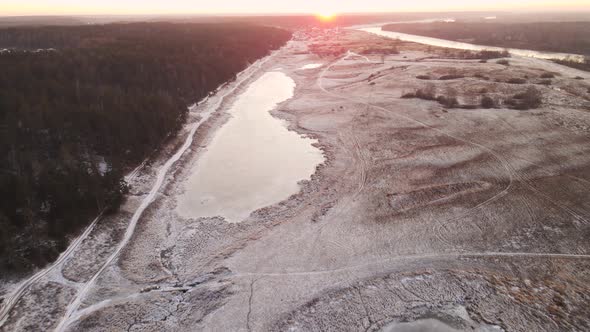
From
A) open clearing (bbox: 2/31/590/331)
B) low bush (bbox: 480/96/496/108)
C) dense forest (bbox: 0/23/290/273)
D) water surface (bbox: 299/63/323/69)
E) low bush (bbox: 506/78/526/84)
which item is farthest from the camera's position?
water surface (bbox: 299/63/323/69)

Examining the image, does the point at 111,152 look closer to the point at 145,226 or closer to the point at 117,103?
the point at 117,103

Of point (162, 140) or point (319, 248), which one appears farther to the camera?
point (162, 140)

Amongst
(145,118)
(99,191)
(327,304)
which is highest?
(145,118)

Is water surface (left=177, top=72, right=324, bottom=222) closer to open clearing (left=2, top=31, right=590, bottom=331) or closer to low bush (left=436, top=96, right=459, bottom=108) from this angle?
open clearing (left=2, top=31, right=590, bottom=331)

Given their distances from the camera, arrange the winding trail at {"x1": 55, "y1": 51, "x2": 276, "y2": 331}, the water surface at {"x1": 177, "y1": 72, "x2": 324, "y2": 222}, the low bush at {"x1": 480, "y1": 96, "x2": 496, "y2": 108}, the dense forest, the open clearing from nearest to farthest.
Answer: the open clearing, the winding trail at {"x1": 55, "y1": 51, "x2": 276, "y2": 331}, the dense forest, the water surface at {"x1": 177, "y1": 72, "x2": 324, "y2": 222}, the low bush at {"x1": 480, "y1": 96, "x2": 496, "y2": 108}

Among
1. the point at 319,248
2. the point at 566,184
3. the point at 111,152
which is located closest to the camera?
Answer: the point at 319,248

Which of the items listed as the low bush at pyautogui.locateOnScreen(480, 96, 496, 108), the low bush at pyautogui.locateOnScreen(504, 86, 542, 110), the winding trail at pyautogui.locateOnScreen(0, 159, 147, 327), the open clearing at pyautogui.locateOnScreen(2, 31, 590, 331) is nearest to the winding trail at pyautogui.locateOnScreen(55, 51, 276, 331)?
the open clearing at pyautogui.locateOnScreen(2, 31, 590, 331)

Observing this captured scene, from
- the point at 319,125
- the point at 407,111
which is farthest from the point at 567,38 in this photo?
the point at 319,125
